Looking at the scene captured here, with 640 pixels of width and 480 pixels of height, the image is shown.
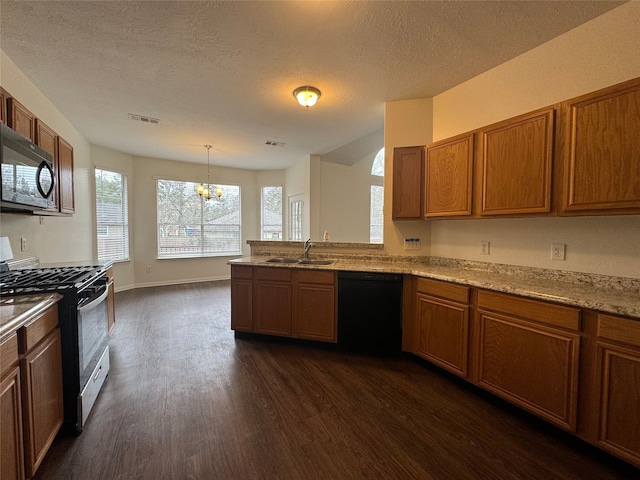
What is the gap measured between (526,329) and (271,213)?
6.04 meters

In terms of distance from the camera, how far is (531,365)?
5.80 ft

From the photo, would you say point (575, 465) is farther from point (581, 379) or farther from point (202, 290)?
point (202, 290)

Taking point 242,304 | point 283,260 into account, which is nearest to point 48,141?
point 242,304

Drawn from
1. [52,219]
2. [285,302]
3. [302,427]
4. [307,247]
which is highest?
[52,219]

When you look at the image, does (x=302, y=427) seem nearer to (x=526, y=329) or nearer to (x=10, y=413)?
(x=10, y=413)

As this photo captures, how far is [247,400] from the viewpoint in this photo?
2.04 metres

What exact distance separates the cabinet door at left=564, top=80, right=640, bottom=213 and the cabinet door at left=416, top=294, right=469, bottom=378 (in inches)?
42.1

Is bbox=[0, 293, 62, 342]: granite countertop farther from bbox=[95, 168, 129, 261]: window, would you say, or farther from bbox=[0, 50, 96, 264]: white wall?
bbox=[95, 168, 129, 261]: window

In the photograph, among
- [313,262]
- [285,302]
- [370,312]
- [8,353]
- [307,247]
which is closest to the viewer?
[8,353]

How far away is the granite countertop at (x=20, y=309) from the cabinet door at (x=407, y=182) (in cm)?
282

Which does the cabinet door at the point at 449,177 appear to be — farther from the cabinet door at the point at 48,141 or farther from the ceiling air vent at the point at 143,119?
the ceiling air vent at the point at 143,119

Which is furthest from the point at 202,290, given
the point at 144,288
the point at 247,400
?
the point at 247,400

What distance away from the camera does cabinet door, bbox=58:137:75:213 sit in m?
2.70

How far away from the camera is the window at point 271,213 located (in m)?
7.01
